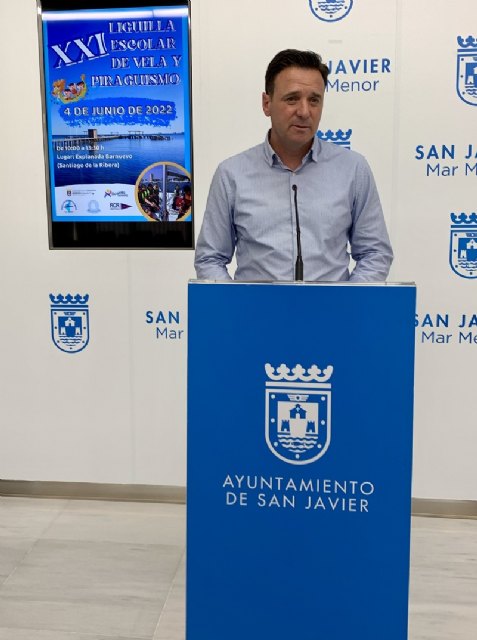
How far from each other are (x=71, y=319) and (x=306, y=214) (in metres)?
1.44

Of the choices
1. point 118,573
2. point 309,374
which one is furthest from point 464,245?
point 118,573

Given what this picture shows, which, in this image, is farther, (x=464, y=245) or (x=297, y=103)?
(x=464, y=245)

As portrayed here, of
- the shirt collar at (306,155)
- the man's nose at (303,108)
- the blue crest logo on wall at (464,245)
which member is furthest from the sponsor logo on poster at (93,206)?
the blue crest logo on wall at (464,245)

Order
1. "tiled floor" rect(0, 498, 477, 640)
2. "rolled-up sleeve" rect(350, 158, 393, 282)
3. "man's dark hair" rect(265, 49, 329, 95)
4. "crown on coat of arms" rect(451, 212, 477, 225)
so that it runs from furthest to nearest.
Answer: "crown on coat of arms" rect(451, 212, 477, 225) < "tiled floor" rect(0, 498, 477, 640) < "rolled-up sleeve" rect(350, 158, 393, 282) < "man's dark hair" rect(265, 49, 329, 95)

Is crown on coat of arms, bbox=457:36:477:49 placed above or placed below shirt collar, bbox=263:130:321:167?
above

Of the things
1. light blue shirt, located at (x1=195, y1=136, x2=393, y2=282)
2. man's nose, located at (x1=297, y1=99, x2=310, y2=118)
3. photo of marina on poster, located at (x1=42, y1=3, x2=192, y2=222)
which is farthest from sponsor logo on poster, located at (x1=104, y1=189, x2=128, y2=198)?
man's nose, located at (x1=297, y1=99, x2=310, y2=118)

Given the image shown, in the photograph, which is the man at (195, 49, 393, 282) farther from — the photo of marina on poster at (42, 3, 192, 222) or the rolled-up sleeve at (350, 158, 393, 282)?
the photo of marina on poster at (42, 3, 192, 222)

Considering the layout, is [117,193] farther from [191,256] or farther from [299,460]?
[299,460]

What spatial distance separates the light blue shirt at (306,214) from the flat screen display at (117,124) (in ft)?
2.92

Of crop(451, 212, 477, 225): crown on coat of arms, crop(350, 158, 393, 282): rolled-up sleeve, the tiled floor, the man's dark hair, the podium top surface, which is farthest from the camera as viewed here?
crop(451, 212, 477, 225): crown on coat of arms

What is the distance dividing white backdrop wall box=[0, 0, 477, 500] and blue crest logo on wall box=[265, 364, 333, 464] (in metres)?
1.46

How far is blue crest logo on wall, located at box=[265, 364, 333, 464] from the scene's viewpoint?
Answer: 4.86 feet

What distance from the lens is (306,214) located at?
1.97 meters

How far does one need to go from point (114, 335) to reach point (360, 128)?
1.36 meters
